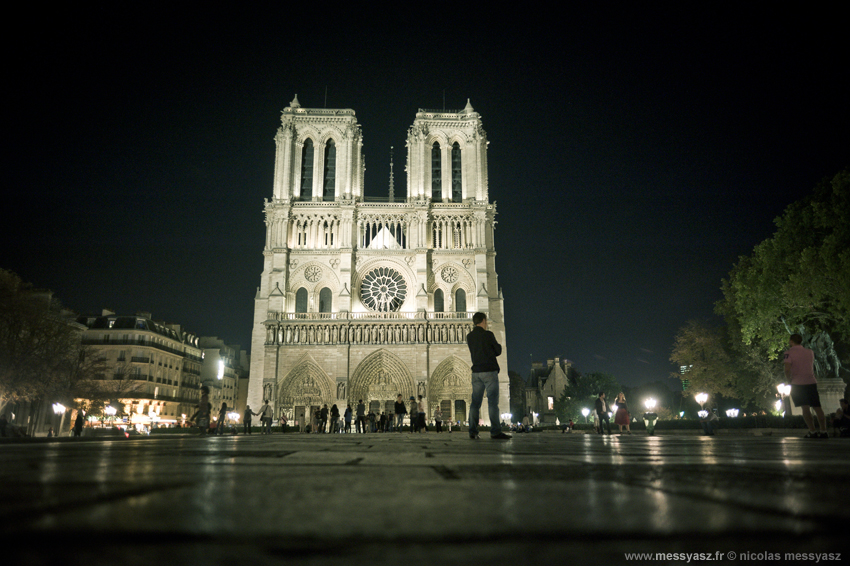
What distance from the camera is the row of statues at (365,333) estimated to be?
33625 mm

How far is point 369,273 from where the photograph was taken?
36.2 metres

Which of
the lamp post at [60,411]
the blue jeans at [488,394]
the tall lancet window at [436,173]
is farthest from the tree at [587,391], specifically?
the blue jeans at [488,394]

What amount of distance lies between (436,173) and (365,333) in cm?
1243

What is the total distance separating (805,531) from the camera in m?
0.82

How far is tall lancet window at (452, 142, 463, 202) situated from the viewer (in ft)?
125

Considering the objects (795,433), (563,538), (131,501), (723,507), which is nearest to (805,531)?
(723,507)

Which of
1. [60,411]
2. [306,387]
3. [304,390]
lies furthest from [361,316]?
[60,411]

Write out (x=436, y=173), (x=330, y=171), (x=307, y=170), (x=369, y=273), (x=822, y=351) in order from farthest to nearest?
(x=436, y=173) < (x=330, y=171) < (x=307, y=170) < (x=369, y=273) < (x=822, y=351)

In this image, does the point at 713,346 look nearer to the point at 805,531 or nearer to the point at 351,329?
the point at 351,329

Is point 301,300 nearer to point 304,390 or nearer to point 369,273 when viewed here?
point 369,273

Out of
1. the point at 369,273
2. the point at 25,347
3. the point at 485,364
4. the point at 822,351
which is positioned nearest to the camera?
the point at 485,364

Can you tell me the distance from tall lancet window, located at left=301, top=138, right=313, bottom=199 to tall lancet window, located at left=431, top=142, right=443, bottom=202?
811cm

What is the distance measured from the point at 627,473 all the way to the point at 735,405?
134 ft

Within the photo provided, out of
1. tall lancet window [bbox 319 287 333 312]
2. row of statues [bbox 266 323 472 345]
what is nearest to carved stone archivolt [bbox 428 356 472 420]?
row of statues [bbox 266 323 472 345]
